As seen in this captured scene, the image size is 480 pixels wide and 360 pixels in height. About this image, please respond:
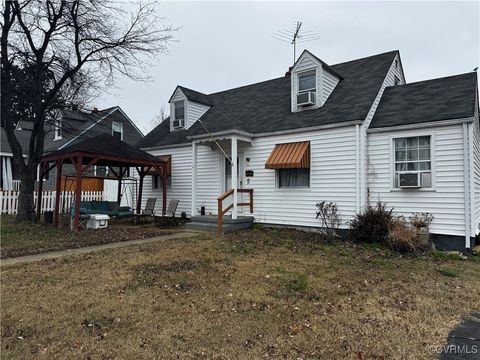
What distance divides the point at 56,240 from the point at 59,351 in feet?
21.7

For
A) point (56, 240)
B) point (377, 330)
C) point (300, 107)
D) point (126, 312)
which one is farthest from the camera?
point (300, 107)

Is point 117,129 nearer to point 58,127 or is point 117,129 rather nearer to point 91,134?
point 91,134

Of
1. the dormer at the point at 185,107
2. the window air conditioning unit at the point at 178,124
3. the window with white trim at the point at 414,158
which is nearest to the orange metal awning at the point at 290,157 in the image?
the window with white trim at the point at 414,158

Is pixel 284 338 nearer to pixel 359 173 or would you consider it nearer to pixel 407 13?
pixel 359 173

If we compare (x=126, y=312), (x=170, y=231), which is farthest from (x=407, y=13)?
(x=126, y=312)

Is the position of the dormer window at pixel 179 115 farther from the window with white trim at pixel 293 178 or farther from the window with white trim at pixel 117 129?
the window with white trim at pixel 117 129

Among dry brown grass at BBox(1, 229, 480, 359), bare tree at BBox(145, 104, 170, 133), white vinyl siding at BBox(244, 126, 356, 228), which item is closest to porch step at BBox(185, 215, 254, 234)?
white vinyl siding at BBox(244, 126, 356, 228)

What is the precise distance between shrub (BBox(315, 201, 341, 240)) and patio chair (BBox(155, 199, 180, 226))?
585cm

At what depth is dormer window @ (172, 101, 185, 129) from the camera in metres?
15.9

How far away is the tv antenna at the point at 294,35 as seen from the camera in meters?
17.6

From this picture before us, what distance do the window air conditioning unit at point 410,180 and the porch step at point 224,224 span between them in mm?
5029

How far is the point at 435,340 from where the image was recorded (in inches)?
145

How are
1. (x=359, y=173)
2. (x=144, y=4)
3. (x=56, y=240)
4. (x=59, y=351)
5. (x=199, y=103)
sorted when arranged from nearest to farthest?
(x=59, y=351)
(x=56, y=240)
(x=359, y=173)
(x=144, y=4)
(x=199, y=103)

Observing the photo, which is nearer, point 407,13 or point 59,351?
point 59,351
